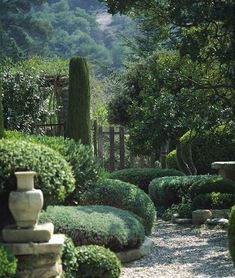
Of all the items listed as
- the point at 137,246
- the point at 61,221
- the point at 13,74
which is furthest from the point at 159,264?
the point at 13,74

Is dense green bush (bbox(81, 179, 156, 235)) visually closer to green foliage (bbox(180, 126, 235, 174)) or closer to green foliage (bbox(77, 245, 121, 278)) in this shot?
green foliage (bbox(77, 245, 121, 278))

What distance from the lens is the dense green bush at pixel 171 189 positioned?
47.5 ft

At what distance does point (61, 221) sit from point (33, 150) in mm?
1863

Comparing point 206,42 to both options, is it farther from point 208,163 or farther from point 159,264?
point 208,163

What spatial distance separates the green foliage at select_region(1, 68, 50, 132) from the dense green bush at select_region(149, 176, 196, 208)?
5.45m

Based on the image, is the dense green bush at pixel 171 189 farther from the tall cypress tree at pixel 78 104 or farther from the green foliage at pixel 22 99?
the green foliage at pixel 22 99

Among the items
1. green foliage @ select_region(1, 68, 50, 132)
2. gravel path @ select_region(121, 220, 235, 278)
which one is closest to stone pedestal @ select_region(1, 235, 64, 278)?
gravel path @ select_region(121, 220, 235, 278)

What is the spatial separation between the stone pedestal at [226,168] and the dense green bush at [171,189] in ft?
1.93

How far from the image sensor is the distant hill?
160 feet

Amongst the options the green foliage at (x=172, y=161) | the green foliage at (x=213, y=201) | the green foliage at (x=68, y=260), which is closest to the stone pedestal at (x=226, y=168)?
the green foliage at (x=213, y=201)

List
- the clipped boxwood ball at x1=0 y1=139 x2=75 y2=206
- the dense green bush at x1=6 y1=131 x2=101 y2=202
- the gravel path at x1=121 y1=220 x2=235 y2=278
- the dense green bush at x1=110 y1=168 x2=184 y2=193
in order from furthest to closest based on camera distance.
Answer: the dense green bush at x1=110 y1=168 x2=184 y2=193 → the dense green bush at x1=6 y1=131 x2=101 y2=202 → the gravel path at x1=121 y1=220 x2=235 y2=278 → the clipped boxwood ball at x1=0 y1=139 x2=75 y2=206

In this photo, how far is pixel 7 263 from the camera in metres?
6.06

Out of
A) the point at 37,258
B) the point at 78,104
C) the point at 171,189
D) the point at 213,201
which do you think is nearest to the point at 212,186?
the point at 213,201

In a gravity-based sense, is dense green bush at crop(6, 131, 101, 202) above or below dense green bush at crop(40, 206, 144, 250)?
above
